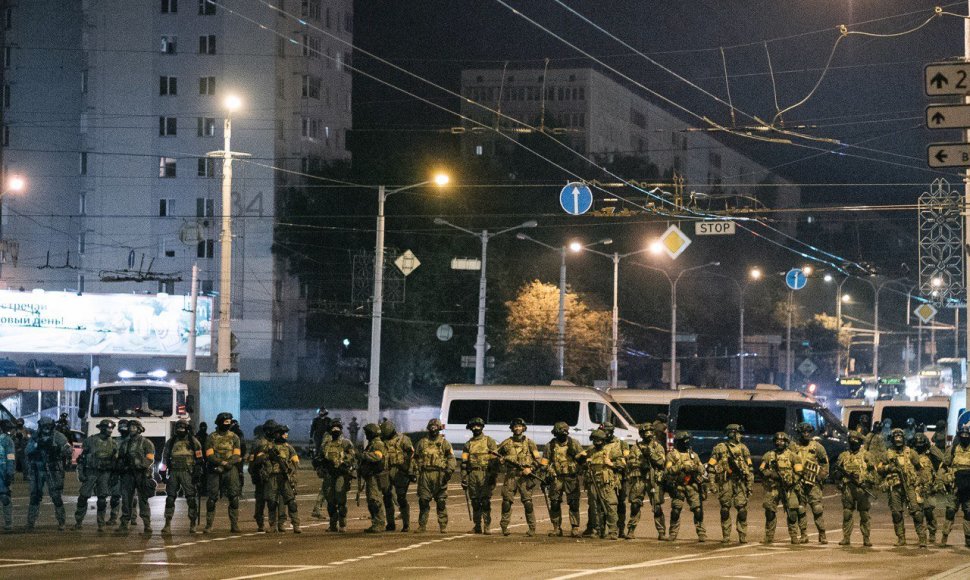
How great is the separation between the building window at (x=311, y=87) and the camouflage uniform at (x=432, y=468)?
190ft

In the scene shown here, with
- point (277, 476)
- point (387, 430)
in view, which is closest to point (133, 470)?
point (277, 476)

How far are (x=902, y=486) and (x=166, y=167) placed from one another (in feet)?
200

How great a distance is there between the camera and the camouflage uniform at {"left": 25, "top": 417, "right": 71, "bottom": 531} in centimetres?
2186

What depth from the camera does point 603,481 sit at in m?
20.6

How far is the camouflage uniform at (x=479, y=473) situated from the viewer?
2098 centimetres

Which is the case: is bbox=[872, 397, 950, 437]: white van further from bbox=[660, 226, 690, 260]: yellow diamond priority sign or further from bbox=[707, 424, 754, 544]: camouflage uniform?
bbox=[707, 424, 754, 544]: camouflage uniform

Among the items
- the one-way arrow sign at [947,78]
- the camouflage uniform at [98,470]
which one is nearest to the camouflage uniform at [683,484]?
the one-way arrow sign at [947,78]

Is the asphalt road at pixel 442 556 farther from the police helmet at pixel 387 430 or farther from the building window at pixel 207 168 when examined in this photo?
the building window at pixel 207 168

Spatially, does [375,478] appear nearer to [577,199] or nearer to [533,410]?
[577,199]

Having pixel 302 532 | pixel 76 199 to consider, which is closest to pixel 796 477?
pixel 302 532

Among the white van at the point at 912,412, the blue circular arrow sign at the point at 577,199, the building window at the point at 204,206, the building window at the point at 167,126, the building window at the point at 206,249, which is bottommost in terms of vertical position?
the white van at the point at 912,412

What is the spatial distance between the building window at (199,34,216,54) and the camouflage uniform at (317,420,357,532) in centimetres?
5638

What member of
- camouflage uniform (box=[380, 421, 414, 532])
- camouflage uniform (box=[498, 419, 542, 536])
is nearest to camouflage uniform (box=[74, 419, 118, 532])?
camouflage uniform (box=[380, 421, 414, 532])

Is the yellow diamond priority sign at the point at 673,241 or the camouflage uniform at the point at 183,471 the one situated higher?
the yellow diamond priority sign at the point at 673,241
